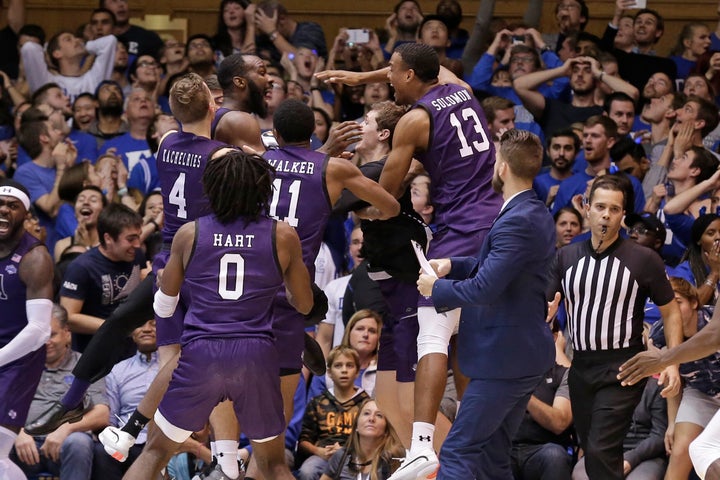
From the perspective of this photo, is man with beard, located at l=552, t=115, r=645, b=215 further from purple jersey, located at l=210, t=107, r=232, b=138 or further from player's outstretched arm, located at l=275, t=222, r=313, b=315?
player's outstretched arm, located at l=275, t=222, r=313, b=315

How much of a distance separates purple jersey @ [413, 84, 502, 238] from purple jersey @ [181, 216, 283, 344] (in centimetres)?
123

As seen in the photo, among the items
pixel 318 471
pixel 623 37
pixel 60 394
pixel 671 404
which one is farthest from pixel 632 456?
pixel 623 37

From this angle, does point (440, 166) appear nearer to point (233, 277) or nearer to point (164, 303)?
point (233, 277)

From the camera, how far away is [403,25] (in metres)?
13.5

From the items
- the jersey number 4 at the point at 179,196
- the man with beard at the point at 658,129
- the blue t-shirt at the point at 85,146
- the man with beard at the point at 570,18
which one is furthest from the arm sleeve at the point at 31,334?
the man with beard at the point at 570,18

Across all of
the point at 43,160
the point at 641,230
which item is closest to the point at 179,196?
the point at 641,230

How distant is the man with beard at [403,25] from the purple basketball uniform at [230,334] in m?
7.37

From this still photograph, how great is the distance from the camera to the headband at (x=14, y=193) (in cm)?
862

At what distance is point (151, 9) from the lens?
15.3 metres

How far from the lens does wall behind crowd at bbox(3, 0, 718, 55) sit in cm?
1498

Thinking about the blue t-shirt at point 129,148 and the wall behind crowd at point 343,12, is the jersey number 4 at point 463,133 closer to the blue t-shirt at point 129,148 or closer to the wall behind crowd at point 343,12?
the blue t-shirt at point 129,148

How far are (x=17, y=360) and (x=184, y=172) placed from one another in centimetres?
224

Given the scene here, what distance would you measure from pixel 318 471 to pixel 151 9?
310 inches

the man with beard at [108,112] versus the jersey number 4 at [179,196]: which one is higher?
the jersey number 4 at [179,196]
